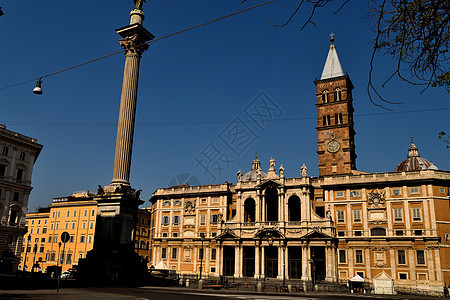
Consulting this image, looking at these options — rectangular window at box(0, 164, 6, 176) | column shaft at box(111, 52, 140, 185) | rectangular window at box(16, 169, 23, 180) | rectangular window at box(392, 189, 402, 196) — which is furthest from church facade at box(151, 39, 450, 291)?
column shaft at box(111, 52, 140, 185)

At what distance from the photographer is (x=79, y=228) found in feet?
247

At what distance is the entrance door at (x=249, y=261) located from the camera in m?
55.2

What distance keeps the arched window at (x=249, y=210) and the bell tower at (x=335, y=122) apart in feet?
41.7

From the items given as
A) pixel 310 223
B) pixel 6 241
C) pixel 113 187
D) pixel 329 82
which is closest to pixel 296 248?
pixel 310 223

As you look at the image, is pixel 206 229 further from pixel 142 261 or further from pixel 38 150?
pixel 142 261

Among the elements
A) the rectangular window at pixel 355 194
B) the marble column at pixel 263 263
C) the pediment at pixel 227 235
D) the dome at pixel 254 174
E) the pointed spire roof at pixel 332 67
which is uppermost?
the pointed spire roof at pixel 332 67

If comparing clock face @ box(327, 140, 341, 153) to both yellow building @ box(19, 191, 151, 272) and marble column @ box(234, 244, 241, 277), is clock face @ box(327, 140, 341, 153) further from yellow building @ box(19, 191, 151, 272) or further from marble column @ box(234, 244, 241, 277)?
yellow building @ box(19, 191, 151, 272)

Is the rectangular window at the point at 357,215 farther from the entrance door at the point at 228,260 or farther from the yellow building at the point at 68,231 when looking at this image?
the yellow building at the point at 68,231

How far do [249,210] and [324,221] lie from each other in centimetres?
1306

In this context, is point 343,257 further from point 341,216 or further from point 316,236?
point 341,216

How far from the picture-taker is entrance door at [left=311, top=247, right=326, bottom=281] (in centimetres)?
5144

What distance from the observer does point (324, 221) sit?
5200 centimetres

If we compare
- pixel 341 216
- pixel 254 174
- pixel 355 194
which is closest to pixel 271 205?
pixel 341 216

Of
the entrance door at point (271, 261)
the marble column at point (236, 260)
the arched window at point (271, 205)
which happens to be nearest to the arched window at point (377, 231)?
the entrance door at point (271, 261)
